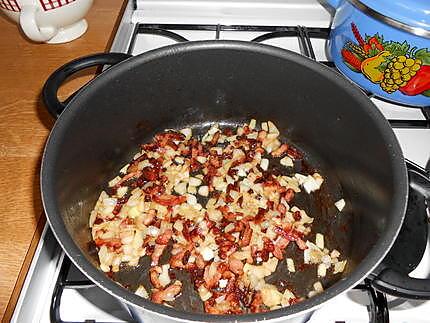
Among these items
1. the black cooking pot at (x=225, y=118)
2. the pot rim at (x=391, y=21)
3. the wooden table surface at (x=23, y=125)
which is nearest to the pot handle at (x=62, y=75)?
the black cooking pot at (x=225, y=118)

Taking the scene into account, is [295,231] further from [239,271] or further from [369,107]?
[369,107]

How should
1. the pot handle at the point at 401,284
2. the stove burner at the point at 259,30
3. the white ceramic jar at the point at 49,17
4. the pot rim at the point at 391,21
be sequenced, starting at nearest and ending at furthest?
the pot handle at the point at 401,284 < the pot rim at the point at 391,21 < the white ceramic jar at the point at 49,17 < the stove burner at the point at 259,30

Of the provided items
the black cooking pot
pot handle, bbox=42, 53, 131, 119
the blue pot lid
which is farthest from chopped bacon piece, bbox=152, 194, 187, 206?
the blue pot lid

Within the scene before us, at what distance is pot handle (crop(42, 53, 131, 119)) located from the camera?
70cm

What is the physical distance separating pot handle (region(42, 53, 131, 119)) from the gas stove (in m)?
0.18

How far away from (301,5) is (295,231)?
1.89 feet

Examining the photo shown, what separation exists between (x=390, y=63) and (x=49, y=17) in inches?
24.5

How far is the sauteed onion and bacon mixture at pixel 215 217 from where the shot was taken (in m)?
0.71

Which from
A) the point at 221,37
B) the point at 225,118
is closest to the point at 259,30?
the point at 221,37

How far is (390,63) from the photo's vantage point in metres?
0.83

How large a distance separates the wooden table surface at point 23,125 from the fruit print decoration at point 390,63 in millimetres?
490

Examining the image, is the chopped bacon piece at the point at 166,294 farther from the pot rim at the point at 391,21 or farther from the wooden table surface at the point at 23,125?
the pot rim at the point at 391,21

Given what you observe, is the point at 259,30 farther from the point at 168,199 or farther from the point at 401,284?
the point at 401,284

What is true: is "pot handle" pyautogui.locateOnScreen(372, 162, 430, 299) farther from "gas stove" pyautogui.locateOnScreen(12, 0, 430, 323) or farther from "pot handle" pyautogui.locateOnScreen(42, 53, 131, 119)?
"pot handle" pyautogui.locateOnScreen(42, 53, 131, 119)
